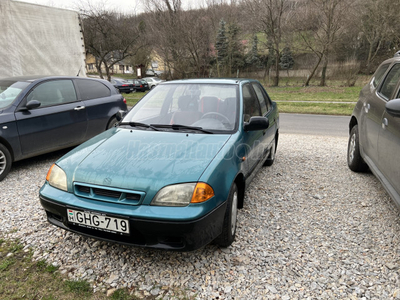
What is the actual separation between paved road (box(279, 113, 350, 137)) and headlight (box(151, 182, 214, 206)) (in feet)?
22.6

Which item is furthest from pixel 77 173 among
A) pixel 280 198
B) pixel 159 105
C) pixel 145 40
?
pixel 145 40

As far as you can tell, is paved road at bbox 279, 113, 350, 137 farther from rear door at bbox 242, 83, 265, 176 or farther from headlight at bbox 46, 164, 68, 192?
headlight at bbox 46, 164, 68, 192

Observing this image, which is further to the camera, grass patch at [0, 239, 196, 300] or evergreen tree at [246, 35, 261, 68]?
evergreen tree at [246, 35, 261, 68]

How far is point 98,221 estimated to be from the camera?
87.7 inches

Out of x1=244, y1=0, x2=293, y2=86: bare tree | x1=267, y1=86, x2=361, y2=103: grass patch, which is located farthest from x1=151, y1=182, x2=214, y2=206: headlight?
x1=244, y1=0, x2=293, y2=86: bare tree

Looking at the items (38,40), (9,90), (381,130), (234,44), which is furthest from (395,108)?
(234,44)

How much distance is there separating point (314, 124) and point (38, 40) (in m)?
8.95

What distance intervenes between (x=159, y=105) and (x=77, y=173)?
5.03ft

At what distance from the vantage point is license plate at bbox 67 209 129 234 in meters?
2.17

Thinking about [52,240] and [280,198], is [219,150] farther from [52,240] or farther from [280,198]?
[52,240]

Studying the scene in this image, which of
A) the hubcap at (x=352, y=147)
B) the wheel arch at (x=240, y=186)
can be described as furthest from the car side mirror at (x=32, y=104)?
the hubcap at (x=352, y=147)

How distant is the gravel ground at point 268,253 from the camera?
2.24 m

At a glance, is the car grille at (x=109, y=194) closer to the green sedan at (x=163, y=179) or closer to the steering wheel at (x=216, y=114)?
the green sedan at (x=163, y=179)

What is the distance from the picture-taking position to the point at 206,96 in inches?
138
